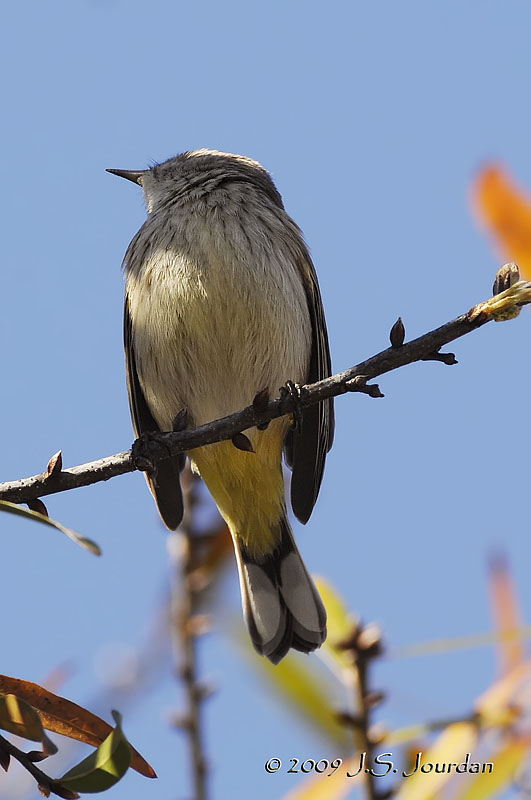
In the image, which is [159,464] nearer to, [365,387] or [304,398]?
[304,398]

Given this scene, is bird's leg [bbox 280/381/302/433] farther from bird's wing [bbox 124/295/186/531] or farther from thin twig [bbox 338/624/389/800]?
bird's wing [bbox 124/295/186/531]

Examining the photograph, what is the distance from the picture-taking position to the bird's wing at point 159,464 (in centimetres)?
512

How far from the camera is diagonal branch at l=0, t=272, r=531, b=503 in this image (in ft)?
8.33

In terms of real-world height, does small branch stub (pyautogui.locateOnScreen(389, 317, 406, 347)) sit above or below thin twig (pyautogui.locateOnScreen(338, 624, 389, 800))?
above

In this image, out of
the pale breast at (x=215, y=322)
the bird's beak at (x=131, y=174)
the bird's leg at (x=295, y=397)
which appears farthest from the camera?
the bird's beak at (x=131, y=174)

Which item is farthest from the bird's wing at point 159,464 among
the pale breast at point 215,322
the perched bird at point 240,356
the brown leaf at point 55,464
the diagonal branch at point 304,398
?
the brown leaf at point 55,464

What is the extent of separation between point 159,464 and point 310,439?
83 centimetres

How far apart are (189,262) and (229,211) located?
490mm

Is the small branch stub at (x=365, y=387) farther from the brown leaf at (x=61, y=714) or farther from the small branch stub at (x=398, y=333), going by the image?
the brown leaf at (x=61, y=714)

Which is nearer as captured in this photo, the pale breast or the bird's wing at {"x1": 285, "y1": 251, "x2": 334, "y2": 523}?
the pale breast

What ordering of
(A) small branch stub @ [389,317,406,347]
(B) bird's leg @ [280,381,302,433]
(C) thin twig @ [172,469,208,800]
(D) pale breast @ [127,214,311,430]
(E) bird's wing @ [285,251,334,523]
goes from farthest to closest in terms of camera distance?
(E) bird's wing @ [285,251,334,523] < (D) pale breast @ [127,214,311,430] < (B) bird's leg @ [280,381,302,433] < (A) small branch stub @ [389,317,406,347] < (C) thin twig @ [172,469,208,800]

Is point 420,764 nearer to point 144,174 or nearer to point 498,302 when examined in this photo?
point 498,302

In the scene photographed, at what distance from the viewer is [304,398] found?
3.25m

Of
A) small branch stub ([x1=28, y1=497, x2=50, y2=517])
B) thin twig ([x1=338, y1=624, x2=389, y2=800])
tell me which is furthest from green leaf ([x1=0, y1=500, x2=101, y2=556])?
thin twig ([x1=338, y1=624, x2=389, y2=800])
